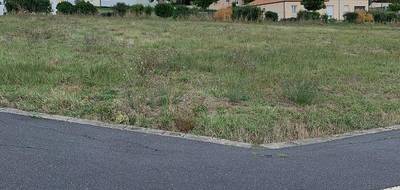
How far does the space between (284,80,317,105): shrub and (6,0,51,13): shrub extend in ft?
78.6

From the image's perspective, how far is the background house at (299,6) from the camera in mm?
53653

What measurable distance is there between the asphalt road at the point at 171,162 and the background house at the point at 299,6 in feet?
153

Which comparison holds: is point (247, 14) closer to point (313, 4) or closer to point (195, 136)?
point (313, 4)

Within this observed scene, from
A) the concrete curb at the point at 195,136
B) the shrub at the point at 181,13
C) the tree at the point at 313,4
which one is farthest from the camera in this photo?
the tree at the point at 313,4

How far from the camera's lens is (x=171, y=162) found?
17.9 ft

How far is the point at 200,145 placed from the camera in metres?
6.30

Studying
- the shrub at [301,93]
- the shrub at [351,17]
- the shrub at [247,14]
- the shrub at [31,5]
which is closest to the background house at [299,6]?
the shrub at [351,17]

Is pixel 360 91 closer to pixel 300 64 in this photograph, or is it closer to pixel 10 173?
pixel 300 64

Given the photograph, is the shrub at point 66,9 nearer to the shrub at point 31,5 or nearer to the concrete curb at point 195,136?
the shrub at point 31,5

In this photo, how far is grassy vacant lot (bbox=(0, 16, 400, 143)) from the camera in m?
7.49

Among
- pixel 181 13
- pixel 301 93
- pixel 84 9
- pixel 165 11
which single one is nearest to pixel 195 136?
pixel 301 93

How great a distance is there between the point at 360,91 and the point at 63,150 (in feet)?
19.9

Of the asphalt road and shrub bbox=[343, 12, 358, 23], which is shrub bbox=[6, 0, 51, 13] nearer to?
shrub bbox=[343, 12, 358, 23]

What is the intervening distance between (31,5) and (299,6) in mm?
30273
